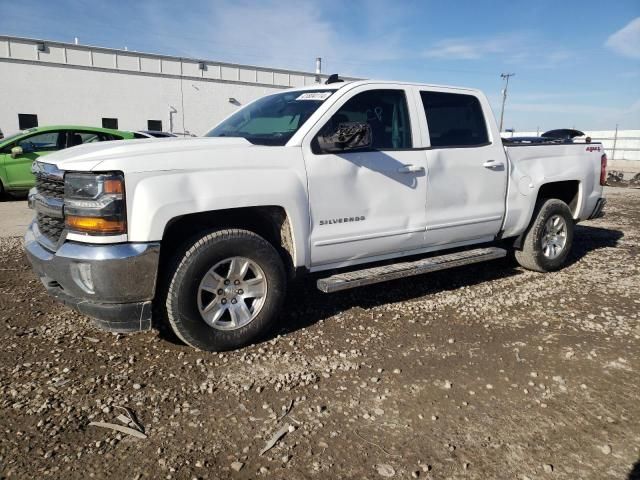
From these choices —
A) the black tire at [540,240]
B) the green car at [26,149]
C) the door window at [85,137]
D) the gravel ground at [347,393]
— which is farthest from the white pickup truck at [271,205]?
the green car at [26,149]

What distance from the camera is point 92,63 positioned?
23438 mm

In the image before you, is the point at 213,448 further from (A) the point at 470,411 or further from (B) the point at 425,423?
(A) the point at 470,411

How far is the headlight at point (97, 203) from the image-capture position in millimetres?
2961

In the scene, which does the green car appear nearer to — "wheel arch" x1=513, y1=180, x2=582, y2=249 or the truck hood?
the truck hood

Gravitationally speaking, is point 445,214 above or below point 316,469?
above

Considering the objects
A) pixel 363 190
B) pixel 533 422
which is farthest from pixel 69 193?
pixel 533 422

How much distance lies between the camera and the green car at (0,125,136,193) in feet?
33.9

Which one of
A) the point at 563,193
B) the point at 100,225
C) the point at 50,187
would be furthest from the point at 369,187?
the point at 563,193

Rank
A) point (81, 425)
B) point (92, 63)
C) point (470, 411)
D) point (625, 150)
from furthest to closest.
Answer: point (625, 150) < point (92, 63) < point (470, 411) < point (81, 425)

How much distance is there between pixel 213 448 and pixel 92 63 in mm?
25230

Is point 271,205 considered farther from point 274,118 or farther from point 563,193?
point 563,193

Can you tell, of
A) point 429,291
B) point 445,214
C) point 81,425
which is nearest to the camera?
point 81,425

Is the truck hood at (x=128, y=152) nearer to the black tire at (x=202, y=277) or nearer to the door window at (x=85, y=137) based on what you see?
the black tire at (x=202, y=277)

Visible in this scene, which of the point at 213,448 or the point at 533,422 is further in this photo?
the point at 533,422
